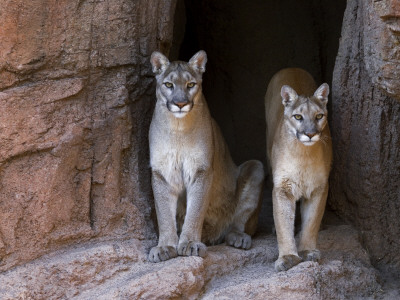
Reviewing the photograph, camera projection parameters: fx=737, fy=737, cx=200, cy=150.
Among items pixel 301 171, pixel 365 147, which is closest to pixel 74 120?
pixel 301 171

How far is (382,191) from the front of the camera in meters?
6.17

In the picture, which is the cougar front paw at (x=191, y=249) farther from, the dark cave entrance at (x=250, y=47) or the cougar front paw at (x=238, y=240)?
the dark cave entrance at (x=250, y=47)

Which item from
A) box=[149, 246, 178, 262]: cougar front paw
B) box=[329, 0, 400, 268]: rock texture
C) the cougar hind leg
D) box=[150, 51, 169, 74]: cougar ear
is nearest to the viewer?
box=[149, 246, 178, 262]: cougar front paw

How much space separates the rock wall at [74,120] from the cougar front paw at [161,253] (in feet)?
1.13

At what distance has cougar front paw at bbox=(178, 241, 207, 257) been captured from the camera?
5449mm

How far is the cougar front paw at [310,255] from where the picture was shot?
5604mm

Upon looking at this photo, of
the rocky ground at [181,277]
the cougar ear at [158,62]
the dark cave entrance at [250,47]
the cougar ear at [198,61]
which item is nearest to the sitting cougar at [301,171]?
the rocky ground at [181,277]

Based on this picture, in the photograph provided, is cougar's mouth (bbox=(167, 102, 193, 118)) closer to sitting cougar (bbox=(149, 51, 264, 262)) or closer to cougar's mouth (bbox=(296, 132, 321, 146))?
sitting cougar (bbox=(149, 51, 264, 262))

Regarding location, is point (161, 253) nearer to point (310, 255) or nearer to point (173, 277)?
point (173, 277)

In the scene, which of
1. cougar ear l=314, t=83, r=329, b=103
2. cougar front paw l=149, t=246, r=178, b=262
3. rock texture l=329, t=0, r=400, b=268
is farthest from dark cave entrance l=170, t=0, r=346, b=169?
cougar front paw l=149, t=246, r=178, b=262

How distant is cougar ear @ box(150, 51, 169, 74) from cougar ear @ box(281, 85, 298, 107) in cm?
95

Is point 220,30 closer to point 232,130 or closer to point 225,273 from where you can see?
point 232,130

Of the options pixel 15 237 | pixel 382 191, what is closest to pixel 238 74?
pixel 382 191

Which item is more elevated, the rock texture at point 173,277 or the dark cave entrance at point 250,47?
the dark cave entrance at point 250,47
